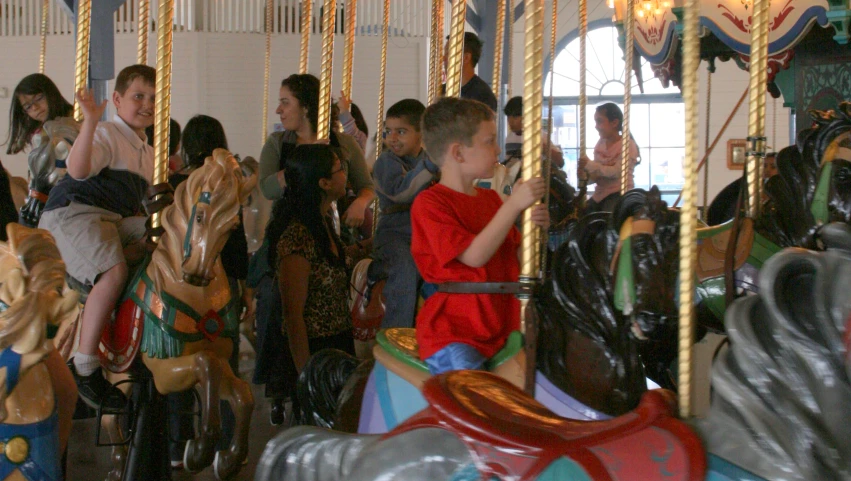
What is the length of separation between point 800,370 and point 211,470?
135 inches

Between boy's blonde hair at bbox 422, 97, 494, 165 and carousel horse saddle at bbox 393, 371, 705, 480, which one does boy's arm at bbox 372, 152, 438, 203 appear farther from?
carousel horse saddle at bbox 393, 371, 705, 480

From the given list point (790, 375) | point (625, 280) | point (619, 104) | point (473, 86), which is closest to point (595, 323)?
point (625, 280)

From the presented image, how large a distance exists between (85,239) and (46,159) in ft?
2.66

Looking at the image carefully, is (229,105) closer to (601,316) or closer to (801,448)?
(601,316)

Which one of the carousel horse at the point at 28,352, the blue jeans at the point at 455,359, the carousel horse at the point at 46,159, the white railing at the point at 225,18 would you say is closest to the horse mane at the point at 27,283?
the carousel horse at the point at 28,352

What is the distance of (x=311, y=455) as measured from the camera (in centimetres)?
165

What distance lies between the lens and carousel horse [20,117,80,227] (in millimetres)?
3648

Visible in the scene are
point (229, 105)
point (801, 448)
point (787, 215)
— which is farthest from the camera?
point (229, 105)

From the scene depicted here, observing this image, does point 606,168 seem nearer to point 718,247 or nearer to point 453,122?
point 718,247

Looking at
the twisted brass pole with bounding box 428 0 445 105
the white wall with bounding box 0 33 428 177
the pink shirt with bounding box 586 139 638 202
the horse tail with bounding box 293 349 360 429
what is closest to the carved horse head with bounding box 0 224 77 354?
the horse tail with bounding box 293 349 360 429

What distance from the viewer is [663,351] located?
2.49 meters

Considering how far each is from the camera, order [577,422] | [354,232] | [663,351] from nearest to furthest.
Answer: [577,422] → [663,351] → [354,232]

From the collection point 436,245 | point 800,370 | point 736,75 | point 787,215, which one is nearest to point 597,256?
point 436,245

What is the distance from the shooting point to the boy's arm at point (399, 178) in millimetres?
3559
